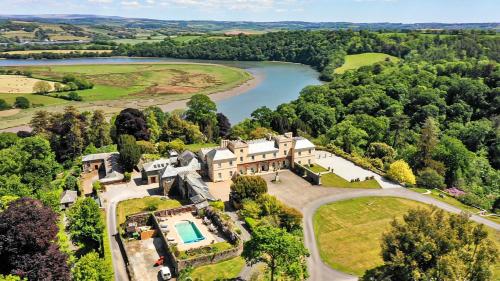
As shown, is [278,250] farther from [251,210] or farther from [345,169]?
[345,169]

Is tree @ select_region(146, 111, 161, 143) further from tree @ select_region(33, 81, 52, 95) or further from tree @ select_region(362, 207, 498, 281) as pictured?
tree @ select_region(33, 81, 52, 95)

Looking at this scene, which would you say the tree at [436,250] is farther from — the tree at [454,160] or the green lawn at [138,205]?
the tree at [454,160]

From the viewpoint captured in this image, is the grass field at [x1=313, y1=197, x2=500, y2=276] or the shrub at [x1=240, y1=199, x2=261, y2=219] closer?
the grass field at [x1=313, y1=197, x2=500, y2=276]

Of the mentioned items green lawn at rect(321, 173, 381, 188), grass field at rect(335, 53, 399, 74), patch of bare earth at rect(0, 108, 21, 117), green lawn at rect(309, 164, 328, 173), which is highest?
grass field at rect(335, 53, 399, 74)

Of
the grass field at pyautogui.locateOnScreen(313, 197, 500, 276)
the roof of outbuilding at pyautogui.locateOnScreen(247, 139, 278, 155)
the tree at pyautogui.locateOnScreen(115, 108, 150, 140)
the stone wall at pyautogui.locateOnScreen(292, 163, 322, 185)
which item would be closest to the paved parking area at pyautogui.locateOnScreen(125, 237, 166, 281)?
the grass field at pyautogui.locateOnScreen(313, 197, 500, 276)

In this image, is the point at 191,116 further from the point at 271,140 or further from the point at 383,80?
the point at 383,80

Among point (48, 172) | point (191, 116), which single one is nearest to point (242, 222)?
point (48, 172)

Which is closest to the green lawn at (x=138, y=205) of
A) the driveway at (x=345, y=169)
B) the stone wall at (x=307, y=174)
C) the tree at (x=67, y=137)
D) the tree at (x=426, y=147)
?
the stone wall at (x=307, y=174)
